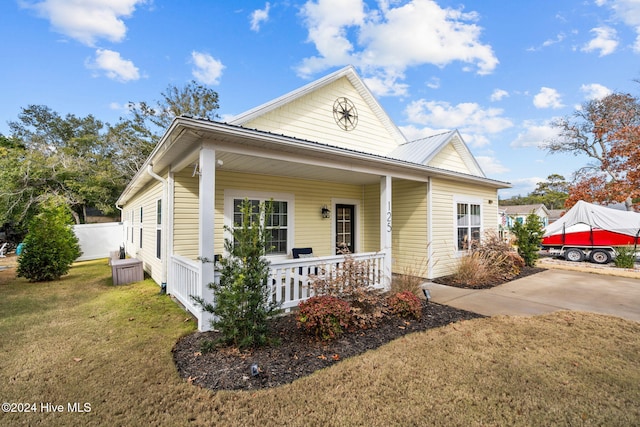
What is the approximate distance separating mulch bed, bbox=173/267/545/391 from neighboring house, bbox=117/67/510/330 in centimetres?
63

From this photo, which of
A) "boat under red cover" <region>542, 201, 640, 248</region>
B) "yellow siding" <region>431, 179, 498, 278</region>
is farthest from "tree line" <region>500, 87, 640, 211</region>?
"yellow siding" <region>431, 179, 498, 278</region>

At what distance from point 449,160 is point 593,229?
7.04 metres

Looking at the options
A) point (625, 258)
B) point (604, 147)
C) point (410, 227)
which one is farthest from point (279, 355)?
point (604, 147)

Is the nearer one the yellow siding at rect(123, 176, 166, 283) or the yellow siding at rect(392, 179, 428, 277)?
the yellow siding at rect(123, 176, 166, 283)

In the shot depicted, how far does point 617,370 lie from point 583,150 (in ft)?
79.0

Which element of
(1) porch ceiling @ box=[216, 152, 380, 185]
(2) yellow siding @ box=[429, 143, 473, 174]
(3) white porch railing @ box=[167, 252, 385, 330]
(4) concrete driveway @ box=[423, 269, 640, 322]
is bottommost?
(4) concrete driveway @ box=[423, 269, 640, 322]

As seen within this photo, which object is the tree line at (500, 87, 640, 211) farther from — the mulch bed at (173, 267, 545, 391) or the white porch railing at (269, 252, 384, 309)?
the mulch bed at (173, 267, 545, 391)

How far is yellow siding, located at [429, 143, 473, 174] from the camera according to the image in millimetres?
8984

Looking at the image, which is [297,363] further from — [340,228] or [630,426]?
[340,228]

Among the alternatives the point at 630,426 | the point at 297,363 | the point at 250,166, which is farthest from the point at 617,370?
the point at 250,166

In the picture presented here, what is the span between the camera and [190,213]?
229 inches

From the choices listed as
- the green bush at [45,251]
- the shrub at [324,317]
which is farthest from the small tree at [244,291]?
the green bush at [45,251]

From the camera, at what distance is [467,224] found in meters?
8.87

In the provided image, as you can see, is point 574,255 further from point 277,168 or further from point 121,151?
point 121,151
